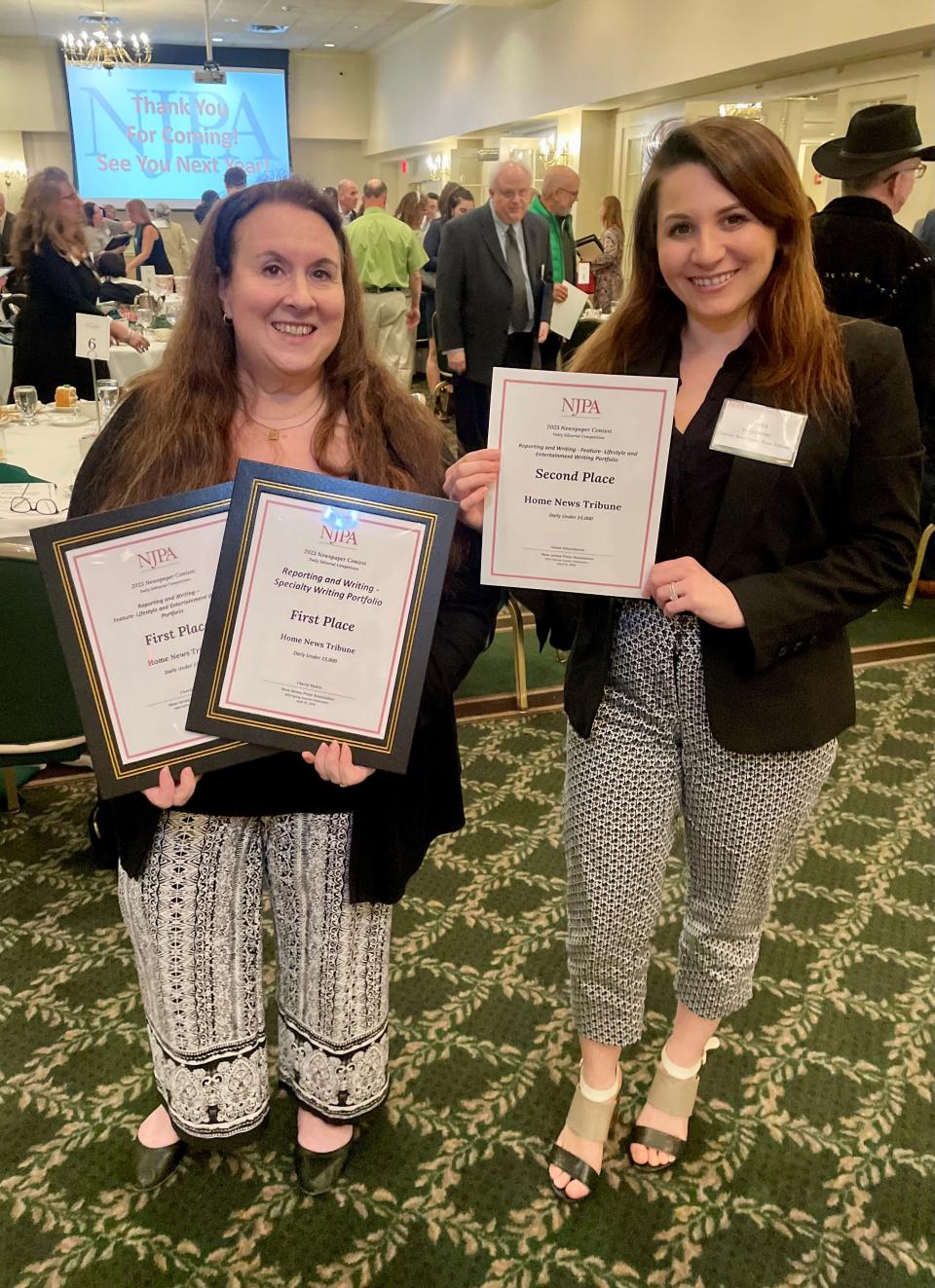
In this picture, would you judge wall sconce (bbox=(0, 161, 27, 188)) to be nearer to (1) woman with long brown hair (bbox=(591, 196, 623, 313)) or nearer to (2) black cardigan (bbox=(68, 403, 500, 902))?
(1) woman with long brown hair (bbox=(591, 196, 623, 313))

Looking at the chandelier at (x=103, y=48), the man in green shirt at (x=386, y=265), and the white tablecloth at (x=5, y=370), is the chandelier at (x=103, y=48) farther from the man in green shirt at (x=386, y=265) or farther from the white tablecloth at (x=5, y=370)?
the white tablecloth at (x=5, y=370)

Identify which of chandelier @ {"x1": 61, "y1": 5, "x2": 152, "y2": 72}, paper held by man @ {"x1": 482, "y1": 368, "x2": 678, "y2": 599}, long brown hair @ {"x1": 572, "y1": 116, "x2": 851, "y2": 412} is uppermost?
chandelier @ {"x1": 61, "y1": 5, "x2": 152, "y2": 72}

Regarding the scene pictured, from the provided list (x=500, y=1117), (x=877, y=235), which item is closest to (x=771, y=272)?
(x=500, y=1117)

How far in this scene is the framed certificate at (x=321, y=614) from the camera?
1110 mm

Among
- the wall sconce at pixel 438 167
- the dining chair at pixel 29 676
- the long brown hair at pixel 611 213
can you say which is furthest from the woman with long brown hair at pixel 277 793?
the wall sconce at pixel 438 167

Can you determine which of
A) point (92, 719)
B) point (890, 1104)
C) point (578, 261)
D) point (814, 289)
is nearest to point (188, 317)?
point (92, 719)

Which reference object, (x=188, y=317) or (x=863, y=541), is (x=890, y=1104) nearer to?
(x=863, y=541)

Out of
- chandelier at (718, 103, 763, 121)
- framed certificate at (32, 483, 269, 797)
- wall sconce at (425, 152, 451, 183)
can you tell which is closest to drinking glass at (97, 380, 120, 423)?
framed certificate at (32, 483, 269, 797)

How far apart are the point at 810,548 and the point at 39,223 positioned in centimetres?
391

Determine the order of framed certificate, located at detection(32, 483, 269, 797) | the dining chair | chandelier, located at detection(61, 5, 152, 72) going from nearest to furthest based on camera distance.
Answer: framed certificate, located at detection(32, 483, 269, 797)
the dining chair
chandelier, located at detection(61, 5, 152, 72)

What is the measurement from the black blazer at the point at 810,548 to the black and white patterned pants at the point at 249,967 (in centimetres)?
58

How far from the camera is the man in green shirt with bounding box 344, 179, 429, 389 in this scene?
6.96m

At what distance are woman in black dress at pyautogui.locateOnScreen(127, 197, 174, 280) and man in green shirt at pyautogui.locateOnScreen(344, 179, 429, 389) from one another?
2.61m

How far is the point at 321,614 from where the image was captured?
1.15m
